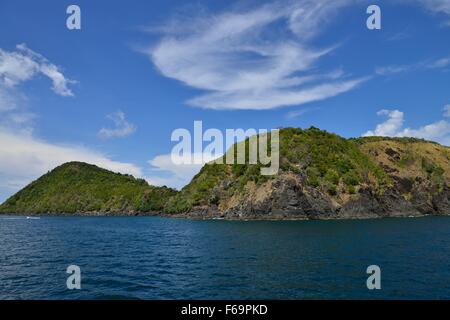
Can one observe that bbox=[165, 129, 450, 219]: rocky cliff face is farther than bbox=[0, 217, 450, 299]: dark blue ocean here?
Yes

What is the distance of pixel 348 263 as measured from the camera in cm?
4825

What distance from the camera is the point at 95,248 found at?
68250mm

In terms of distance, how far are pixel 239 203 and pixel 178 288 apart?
143649mm

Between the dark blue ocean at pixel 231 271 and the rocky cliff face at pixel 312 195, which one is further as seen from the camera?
the rocky cliff face at pixel 312 195

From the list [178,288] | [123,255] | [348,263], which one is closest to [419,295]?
[348,263]

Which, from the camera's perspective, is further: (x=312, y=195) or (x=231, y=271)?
(x=312, y=195)

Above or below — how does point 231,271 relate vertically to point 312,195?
below
